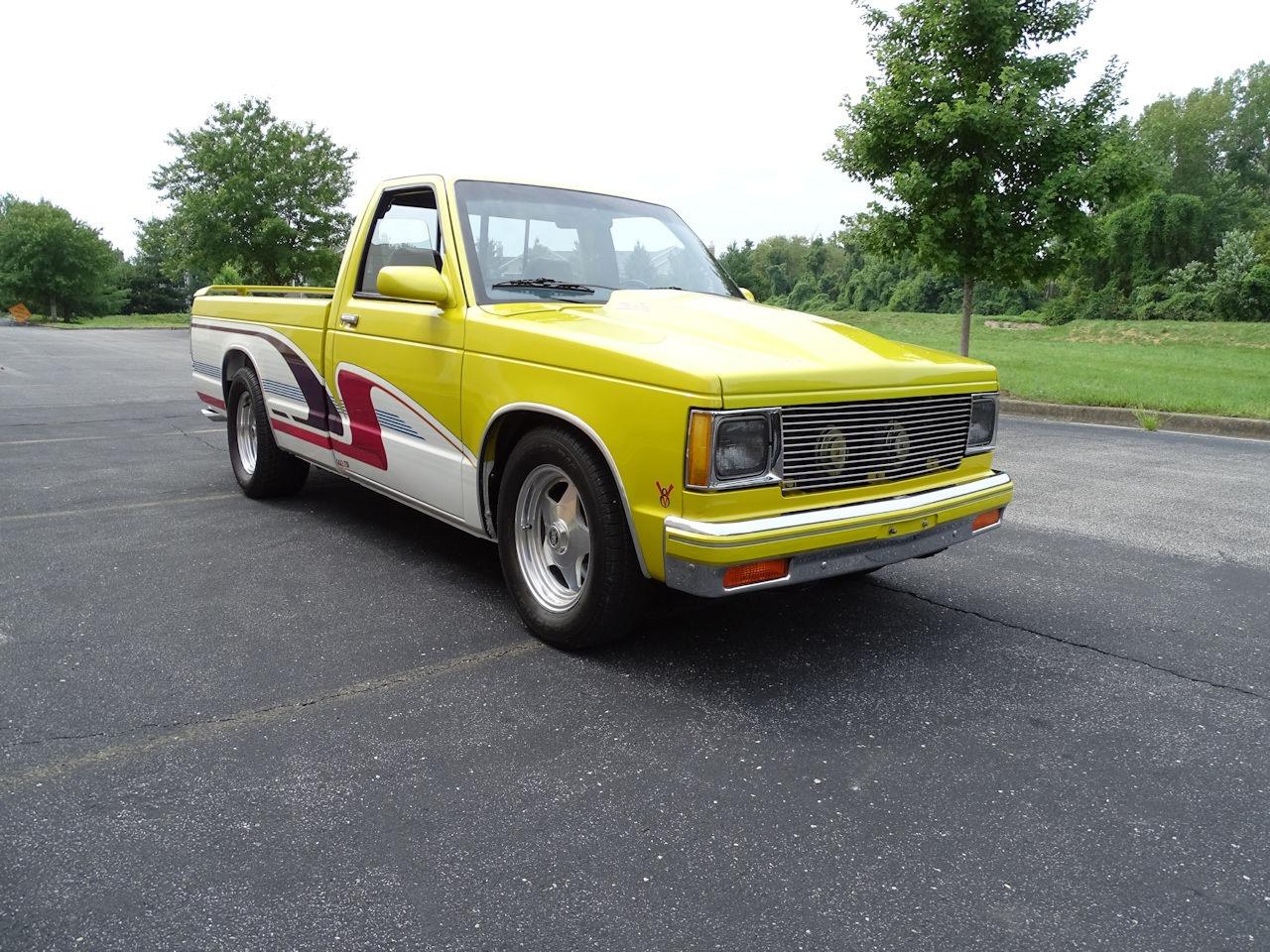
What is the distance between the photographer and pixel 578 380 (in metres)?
3.51

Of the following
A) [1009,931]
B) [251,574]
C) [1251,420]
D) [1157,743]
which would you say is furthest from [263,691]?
[1251,420]

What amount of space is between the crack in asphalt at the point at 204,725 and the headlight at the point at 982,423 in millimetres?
2146

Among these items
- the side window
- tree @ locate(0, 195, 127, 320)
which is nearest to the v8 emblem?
the side window

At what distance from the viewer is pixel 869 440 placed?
357cm

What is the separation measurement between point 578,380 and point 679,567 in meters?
0.81

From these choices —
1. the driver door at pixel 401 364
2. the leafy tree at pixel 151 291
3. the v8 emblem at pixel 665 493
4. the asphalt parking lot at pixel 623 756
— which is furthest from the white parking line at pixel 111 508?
the leafy tree at pixel 151 291

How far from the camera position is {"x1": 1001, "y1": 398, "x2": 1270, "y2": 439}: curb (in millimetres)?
10742

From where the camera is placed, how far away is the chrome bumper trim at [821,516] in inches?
124

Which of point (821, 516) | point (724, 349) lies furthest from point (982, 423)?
point (724, 349)

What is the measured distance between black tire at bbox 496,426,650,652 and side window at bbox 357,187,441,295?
125cm

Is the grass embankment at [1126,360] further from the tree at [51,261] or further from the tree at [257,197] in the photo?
the tree at [51,261]

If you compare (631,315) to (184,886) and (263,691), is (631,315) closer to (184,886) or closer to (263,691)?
(263,691)

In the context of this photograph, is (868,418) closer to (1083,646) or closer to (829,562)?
(829,562)

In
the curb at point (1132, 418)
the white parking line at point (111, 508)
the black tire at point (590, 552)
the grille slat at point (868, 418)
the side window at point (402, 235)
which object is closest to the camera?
the grille slat at point (868, 418)
